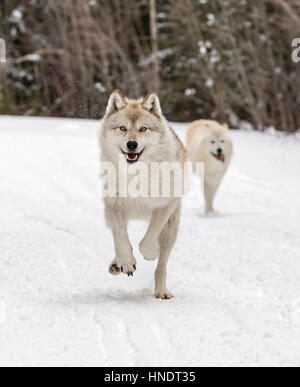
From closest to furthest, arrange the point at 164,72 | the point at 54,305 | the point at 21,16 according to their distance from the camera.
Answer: the point at 54,305 → the point at 164,72 → the point at 21,16

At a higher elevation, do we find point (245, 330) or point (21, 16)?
point (21, 16)

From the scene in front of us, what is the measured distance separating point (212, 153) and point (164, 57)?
37.8ft

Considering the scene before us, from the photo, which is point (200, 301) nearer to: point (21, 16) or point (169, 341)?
point (169, 341)

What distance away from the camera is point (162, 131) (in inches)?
198

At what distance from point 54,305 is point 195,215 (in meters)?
4.34

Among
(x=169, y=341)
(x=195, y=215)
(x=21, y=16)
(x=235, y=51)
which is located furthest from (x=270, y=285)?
(x=21, y=16)

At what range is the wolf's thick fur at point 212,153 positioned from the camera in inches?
364

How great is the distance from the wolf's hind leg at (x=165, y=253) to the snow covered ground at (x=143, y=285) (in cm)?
9

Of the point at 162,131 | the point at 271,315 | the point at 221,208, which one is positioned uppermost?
the point at 162,131

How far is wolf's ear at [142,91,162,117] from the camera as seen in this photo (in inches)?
197

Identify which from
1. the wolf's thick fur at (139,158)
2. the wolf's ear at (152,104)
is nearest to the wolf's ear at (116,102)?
the wolf's thick fur at (139,158)

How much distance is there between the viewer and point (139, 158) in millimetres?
4934

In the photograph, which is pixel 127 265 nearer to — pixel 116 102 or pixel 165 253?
pixel 165 253

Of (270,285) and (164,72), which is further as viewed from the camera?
(164,72)
